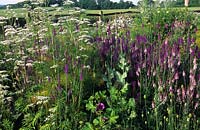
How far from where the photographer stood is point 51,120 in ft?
16.2

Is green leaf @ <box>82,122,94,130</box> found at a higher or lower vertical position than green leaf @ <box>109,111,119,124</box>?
lower

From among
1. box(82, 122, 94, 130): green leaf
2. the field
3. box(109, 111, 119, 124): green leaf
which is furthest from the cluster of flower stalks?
box(82, 122, 94, 130): green leaf

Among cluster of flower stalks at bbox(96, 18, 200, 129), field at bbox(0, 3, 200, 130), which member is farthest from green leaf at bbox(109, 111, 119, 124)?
cluster of flower stalks at bbox(96, 18, 200, 129)

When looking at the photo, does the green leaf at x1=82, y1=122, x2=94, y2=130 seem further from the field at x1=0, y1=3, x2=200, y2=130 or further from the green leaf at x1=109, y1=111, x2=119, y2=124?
the green leaf at x1=109, y1=111, x2=119, y2=124

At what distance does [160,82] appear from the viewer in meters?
4.91

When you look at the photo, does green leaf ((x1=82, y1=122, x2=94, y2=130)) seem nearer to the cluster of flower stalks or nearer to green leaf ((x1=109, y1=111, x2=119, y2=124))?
green leaf ((x1=109, y1=111, x2=119, y2=124))

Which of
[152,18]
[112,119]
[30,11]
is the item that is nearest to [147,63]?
[112,119]

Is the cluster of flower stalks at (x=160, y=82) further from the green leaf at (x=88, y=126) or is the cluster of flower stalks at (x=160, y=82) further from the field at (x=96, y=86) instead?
the green leaf at (x=88, y=126)

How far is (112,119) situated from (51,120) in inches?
29.0

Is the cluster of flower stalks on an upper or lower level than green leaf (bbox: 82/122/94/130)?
upper

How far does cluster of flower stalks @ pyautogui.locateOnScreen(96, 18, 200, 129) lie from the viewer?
4888 mm

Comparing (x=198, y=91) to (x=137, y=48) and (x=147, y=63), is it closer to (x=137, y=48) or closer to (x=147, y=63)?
(x=147, y=63)

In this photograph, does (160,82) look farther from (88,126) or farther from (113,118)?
(88,126)

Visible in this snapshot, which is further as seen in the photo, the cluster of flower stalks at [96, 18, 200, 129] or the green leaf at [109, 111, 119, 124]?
the cluster of flower stalks at [96, 18, 200, 129]
